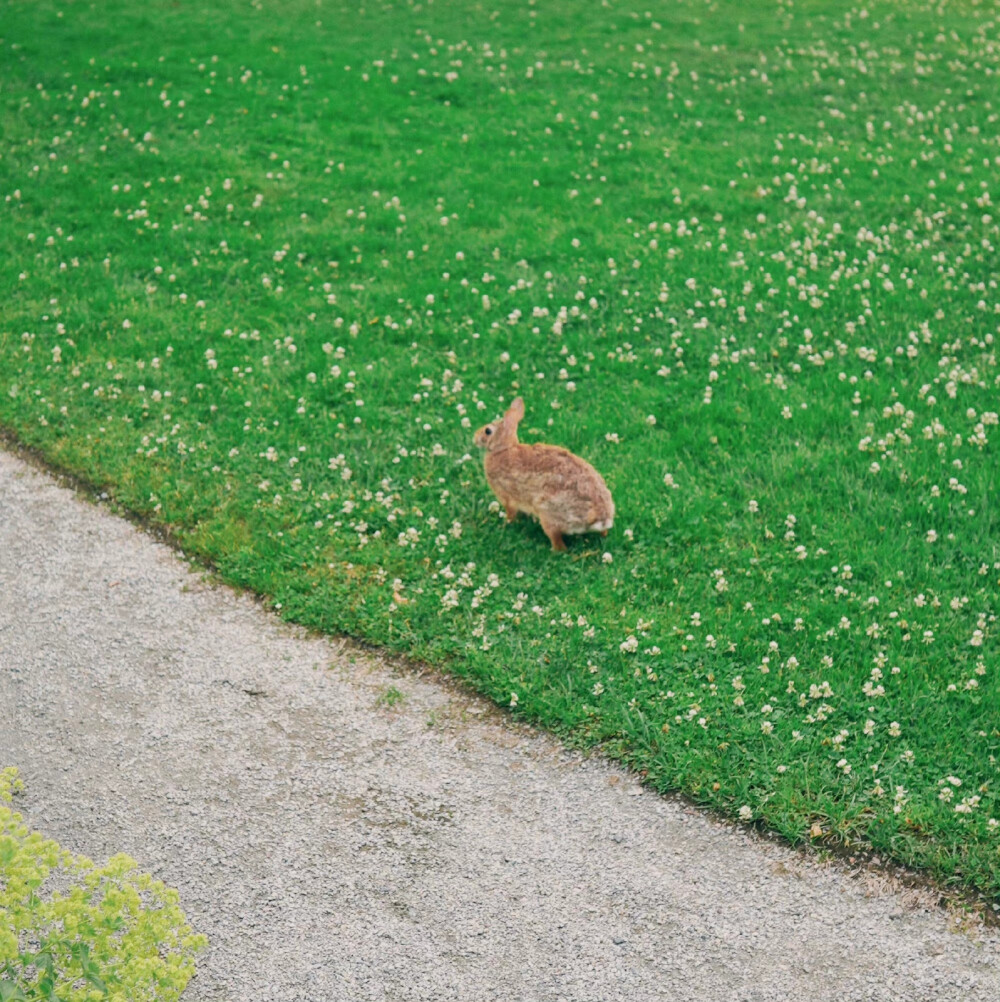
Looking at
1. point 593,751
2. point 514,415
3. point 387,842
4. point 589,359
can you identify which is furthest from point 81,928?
point 589,359

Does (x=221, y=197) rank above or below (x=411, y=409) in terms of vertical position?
above

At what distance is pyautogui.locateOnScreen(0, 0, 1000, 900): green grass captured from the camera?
849 cm

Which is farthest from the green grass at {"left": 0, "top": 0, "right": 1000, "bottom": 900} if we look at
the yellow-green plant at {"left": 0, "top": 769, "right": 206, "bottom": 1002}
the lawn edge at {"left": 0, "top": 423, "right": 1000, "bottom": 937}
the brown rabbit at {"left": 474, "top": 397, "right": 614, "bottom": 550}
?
the yellow-green plant at {"left": 0, "top": 769, "right": 206, "bottom": 1002}

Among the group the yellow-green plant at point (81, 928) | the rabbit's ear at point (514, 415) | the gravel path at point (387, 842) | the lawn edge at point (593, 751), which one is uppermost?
the rabbit's ear at point (514, 415)

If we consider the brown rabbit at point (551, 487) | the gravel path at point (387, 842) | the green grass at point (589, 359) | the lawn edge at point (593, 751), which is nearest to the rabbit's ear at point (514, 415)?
the brown rabbit at point (551, 487)

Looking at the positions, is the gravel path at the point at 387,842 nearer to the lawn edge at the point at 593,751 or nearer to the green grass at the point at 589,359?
the lawn edge at the point at 593,751

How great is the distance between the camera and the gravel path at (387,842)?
659cm

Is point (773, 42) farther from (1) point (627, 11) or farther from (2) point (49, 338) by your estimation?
(2) point (49, 338)

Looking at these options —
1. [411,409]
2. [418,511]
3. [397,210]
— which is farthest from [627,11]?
[418,511]

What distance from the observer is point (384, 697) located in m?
8.73

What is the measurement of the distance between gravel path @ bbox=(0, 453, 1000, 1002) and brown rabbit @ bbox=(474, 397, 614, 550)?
192 cm

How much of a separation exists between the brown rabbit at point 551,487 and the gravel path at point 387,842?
1.92m

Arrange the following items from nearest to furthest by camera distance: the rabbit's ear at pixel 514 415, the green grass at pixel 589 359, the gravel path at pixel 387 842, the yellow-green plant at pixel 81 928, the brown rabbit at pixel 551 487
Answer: the yellow-green plant at pixel 81 928
the gravel path at pixel 387 842
the green grass at pixel 589 359
the brown rabbit at pixel 551 487
the rabbit's ear at pixel 514 415

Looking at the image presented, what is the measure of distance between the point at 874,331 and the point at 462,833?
27.8 feet
